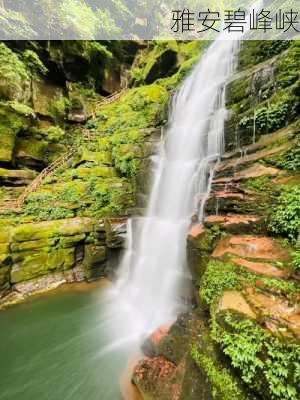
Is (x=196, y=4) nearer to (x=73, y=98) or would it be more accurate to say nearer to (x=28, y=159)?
(x=73, y=98)

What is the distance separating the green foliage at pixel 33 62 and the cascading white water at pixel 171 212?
748 centimetres

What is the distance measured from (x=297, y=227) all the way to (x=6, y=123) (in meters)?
11.4

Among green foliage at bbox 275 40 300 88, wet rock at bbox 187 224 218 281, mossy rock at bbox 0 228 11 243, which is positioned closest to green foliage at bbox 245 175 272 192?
wet rock at bbox 187 224 218 281

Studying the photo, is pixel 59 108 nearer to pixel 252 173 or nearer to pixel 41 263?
pixel 41 263

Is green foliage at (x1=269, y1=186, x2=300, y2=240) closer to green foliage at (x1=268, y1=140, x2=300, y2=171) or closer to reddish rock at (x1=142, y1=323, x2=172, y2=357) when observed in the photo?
green foliage at (x1=268, y1=140, x2=300, y2=171)

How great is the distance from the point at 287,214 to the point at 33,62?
14.0 meters

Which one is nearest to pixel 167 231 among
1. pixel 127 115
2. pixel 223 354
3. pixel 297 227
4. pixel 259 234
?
pixel 259 234

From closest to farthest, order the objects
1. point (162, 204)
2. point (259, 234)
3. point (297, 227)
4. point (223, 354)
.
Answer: point (223, 354), point (297, 227), point (259, 234), point (162, 204)

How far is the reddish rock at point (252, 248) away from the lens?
14.0 feet

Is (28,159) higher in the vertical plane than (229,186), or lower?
higher

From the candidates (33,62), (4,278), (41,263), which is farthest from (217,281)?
(33,62)

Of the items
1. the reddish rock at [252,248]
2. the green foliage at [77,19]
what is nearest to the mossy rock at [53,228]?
the reddish rock at [252,248]

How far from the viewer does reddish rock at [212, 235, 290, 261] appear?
14.0 feet

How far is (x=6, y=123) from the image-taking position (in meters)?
10.7
